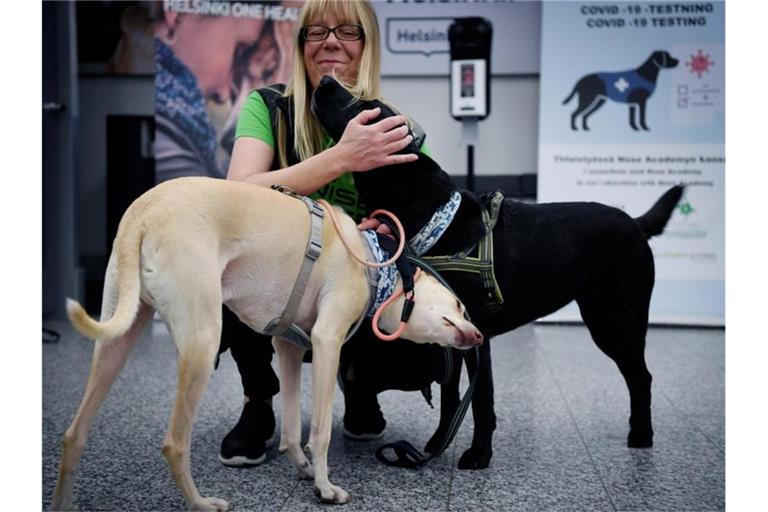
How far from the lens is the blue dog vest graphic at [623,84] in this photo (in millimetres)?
4191

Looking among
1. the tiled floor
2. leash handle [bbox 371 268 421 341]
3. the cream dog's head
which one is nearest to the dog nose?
the cream dog's head

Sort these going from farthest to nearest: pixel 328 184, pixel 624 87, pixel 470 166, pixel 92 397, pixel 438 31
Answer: pixel 438 31
pixel 470 166
pixel 624 87
pixel 328 184
pixel 92 397

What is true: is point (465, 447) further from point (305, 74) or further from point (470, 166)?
point (470, 166)

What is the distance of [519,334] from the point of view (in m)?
3.93

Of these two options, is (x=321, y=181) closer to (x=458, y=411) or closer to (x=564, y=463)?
(x=458, y=411)

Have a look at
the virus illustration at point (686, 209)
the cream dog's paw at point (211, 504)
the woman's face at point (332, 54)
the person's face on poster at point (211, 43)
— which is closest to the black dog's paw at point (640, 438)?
the cream dog's paw at point (211, 504)

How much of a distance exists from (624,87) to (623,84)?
19 mm

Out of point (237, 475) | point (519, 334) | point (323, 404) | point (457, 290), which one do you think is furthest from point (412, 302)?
point (519, 334)

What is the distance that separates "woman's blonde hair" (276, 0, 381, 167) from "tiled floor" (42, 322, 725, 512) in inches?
31.8

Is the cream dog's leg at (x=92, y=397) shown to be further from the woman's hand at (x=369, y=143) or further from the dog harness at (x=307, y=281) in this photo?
the woman's hand at (x=369, y=143)

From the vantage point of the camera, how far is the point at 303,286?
1411mm

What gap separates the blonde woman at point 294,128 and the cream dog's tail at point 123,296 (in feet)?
1.67

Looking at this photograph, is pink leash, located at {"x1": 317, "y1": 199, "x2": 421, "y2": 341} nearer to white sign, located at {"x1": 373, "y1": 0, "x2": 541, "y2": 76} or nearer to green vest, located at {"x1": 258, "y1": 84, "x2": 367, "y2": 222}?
green vest, located at {"x1": 258, "y1": 84, "x2": 367, "y2": 222}

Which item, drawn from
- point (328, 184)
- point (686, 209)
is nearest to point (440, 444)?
point (328, 184)
